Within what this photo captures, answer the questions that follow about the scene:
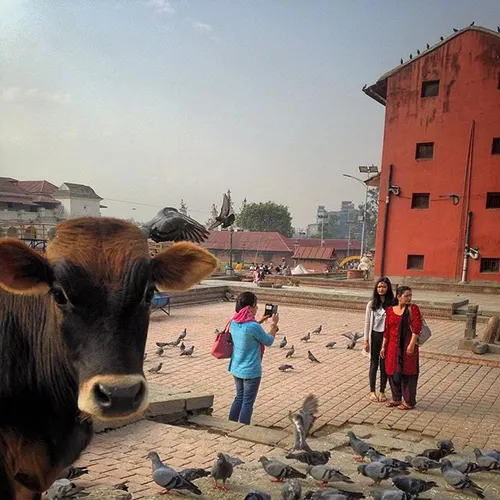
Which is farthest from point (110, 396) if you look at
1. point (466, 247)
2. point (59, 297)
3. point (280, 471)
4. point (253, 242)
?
point (253, 242)

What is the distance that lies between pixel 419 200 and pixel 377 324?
20.5m

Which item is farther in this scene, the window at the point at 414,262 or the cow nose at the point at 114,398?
the window at the point at 414,262

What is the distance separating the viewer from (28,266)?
81.6 inches

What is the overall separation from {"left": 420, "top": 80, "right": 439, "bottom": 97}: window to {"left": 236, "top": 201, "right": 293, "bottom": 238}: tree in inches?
1598

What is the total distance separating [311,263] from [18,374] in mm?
46319

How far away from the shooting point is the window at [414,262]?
26.2 meters

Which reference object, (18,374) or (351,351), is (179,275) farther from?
(351,351)

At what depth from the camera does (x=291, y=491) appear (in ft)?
12.0

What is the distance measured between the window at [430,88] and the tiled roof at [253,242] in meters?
27.9

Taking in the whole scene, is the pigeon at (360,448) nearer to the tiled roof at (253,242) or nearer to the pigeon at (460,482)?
the pigeon at (460,482)

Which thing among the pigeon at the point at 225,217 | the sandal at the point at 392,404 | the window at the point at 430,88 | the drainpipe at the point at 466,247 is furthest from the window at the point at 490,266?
the sandal at the point at 392,404

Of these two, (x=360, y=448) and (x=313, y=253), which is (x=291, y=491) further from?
(x=313, y=253)

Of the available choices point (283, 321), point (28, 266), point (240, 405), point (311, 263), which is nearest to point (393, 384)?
point (240, 405)

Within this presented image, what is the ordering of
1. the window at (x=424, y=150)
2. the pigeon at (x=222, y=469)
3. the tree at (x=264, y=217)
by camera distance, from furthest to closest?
the tree at (x=264, y=217), the window at (x=424, y=150), the pigeon at (x=222, y=469)
